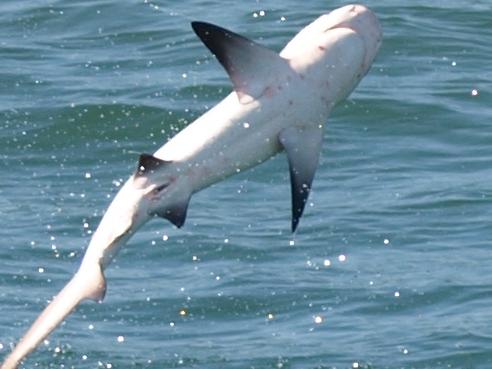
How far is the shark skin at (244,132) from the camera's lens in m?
7.48

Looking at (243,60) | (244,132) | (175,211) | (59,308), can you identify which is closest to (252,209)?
(243,60)

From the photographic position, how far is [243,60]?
7.86 m

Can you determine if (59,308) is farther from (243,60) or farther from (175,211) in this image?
(243,60)

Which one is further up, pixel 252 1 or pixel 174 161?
pixel 174 161

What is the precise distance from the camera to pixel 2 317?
11.2 meters

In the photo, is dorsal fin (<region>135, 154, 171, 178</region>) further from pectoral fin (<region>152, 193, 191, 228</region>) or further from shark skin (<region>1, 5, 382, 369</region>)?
pectoral fin (<region>152, 193, 191, 228</region>)

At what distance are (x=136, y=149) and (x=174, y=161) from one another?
22.7ft

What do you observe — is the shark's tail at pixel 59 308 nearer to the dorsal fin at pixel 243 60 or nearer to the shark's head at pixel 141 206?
the shark's head at pixel 141 206

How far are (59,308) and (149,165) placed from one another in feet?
2.17

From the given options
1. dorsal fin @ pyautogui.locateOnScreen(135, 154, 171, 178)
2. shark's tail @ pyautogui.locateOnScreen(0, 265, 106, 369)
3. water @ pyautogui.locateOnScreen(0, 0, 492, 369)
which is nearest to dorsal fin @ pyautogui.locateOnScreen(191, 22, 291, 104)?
dorsal fin @ pyautogui.locateOnScreen(135, 154, 171, 178)

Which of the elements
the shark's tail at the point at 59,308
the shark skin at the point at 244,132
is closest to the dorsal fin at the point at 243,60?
the shark skin at the point at 244,132

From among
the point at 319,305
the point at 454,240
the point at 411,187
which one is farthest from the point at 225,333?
the point at 411,187

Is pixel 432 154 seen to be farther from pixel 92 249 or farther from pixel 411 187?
pixel 92 249

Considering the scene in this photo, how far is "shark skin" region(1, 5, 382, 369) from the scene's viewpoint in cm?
748
